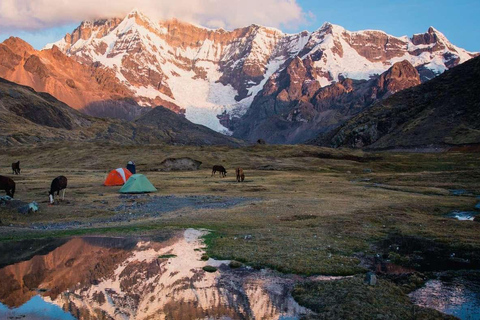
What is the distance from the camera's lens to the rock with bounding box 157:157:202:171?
90.6m

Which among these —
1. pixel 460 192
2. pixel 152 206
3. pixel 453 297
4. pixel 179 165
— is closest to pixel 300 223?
pixel 453 297

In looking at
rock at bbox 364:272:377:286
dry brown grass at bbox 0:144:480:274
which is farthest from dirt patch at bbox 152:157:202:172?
rock at bbox 364:272:377:286

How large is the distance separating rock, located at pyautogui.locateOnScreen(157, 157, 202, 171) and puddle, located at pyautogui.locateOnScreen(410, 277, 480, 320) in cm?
7789

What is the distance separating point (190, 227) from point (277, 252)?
26.0ft

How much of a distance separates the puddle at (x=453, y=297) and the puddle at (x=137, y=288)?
4251 millimetres

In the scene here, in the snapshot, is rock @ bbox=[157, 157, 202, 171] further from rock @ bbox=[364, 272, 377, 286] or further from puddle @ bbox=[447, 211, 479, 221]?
rock @ bbox=[364, 272, 377, 286]

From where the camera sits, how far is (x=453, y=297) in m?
14.0

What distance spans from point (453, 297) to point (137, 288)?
1079cm

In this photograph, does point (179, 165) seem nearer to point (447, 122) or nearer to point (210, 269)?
point (210, 269)

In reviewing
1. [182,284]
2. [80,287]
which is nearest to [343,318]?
[182,284]

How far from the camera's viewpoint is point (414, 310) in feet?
41.0

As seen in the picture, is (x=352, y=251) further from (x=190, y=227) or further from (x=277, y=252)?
(x=190, y=227)

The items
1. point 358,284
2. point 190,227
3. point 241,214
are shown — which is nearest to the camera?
point 358,284

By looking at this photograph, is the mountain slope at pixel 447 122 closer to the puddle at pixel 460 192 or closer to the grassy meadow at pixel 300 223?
the puddle at pixel 460 192
